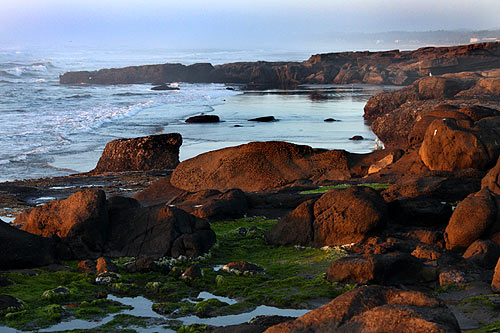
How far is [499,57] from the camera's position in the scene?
228 feet

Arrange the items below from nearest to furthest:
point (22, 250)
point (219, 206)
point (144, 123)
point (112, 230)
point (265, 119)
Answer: point (22, 250), point (112, 230), point (219, 206), point (265, 119), point (144, 123)

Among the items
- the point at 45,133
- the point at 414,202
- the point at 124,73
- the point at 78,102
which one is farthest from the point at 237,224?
the point at 124,73

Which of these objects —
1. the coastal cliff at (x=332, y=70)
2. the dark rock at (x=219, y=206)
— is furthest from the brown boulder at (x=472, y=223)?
the coastal cliff at (x=332, y=70)

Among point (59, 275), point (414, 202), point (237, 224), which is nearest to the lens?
point (59, 275)

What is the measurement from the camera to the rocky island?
6.66 metres

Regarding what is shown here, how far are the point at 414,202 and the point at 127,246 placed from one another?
15.6 feet

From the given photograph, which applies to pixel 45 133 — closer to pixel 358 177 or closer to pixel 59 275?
pixel 358 177

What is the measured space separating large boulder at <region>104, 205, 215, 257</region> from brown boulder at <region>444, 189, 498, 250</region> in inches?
143

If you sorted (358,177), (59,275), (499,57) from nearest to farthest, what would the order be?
(59,275) → (358,177) → (499,57)

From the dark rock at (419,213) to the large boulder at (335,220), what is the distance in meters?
0.53

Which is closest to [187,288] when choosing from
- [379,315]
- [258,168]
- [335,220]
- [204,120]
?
[335,220]

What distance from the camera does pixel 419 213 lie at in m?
10.6

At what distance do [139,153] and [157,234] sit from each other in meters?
11.9

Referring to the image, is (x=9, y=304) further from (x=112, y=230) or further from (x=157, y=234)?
(x=112, y=230)
